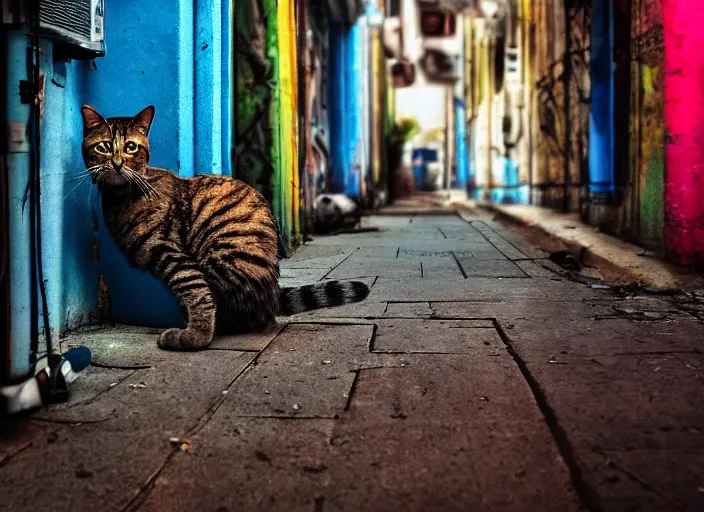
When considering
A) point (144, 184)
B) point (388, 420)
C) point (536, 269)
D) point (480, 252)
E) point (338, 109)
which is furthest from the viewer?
point (338, 109)

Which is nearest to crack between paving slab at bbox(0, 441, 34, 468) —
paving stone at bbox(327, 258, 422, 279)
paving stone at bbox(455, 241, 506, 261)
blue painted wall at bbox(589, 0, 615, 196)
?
paving stone at bbox(327, 258, 422, 279)

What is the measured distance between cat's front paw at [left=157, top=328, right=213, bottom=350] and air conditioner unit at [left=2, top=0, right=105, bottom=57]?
1120mm

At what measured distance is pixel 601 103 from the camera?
7090mm

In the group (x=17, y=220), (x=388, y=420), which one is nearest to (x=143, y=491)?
(x=388, y=420)

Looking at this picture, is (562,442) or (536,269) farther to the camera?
(536,269)

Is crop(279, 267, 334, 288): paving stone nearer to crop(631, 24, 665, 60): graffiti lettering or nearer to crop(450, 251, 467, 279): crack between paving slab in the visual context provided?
crop(450, 251, 467, 279): crack between paving slab

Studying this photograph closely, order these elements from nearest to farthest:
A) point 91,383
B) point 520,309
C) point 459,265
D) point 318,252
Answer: point 91,383, point 520,309, point 459,265, point 318,252

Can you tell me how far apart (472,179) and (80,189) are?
17260 millimetres

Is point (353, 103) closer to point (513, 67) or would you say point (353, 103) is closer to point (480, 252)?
point (513, 67)

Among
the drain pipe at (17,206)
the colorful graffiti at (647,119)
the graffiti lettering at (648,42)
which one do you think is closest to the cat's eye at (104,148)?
the drain pipe at (17,206)

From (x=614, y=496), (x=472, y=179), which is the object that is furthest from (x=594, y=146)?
(x=472, y=179)

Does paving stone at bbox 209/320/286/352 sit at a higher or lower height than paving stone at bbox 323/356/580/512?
higher

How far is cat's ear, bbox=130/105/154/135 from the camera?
2.79 m

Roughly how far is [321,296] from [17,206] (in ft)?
4.95
